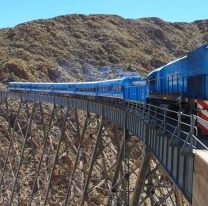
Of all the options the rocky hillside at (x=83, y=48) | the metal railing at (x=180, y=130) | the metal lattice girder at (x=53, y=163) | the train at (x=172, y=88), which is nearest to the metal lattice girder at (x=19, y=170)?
the metal lattice girder at (x=53, y=163)

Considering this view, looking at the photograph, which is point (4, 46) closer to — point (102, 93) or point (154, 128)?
point (102, 93)

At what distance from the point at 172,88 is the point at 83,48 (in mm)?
57162

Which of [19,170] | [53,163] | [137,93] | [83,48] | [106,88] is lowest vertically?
[19,170]

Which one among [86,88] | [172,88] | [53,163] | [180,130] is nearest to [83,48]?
[86,88]

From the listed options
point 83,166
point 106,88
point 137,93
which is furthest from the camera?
point 106,88

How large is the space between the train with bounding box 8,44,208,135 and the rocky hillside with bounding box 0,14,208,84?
22.9m

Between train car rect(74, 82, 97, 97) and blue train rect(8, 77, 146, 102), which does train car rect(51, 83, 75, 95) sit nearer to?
blue train rect(8, 77, 146, 102)

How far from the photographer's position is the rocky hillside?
4995 centimetres

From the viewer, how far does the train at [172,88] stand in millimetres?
7492

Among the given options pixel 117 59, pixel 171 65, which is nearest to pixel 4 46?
pixel 117 59

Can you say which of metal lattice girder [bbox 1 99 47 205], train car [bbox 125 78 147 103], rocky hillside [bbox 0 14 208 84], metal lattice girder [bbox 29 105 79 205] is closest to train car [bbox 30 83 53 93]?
metal lattice girder [bbox 1 99 47 205]

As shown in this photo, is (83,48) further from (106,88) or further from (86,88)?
(106,88)

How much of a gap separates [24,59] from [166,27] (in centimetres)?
5913

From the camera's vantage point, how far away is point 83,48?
213ft
